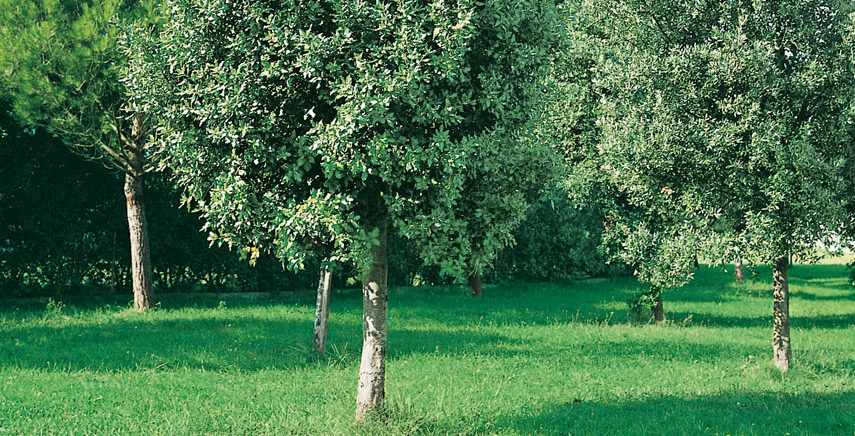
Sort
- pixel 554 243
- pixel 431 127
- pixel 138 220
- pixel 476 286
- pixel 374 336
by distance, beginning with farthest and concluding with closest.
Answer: pixel 554 243 < pixel 476 286 < pixel 138 220 < pixel 374 336 < pixel 431 127

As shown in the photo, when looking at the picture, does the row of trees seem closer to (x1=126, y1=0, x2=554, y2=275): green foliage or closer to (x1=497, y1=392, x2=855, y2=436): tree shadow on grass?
(x1=126, y1=0, x2=554, y2=275): green foliage

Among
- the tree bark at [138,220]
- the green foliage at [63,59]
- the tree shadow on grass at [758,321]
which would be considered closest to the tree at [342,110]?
the green foliage at [63,59]

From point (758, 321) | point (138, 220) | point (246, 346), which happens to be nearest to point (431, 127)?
point (246, 346)

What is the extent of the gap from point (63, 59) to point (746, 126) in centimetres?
1177

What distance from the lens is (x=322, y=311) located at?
34.9ft

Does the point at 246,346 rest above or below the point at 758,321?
above

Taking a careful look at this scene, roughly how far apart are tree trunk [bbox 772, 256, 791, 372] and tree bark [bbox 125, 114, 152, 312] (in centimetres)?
1231

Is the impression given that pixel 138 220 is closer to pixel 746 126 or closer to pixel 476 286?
pixel 476 286

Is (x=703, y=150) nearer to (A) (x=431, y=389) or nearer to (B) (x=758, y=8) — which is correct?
(B) (x=758, y=8)

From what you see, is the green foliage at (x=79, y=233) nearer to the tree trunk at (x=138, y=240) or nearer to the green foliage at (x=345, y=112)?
the tree trunk at (x=138, y=240)


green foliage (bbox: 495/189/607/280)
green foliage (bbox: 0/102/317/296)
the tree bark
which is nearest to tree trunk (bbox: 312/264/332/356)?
green foliage (bbox: 0/102/317/296)

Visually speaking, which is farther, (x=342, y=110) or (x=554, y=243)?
(x=554, y=243)

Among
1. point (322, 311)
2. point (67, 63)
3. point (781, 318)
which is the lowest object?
point (781, 318)

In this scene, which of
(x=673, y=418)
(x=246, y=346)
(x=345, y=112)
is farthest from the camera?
(x=246, y=346)
